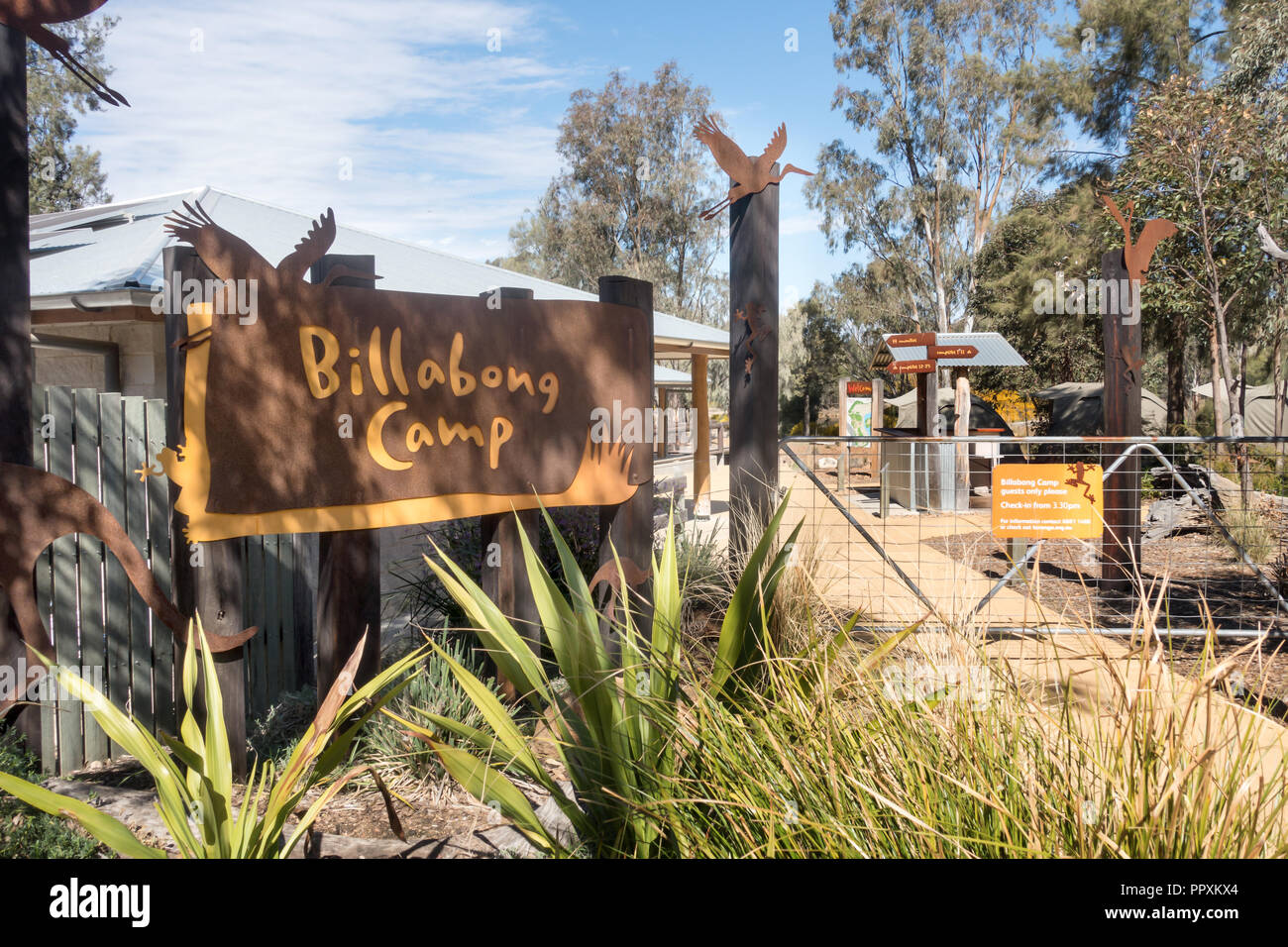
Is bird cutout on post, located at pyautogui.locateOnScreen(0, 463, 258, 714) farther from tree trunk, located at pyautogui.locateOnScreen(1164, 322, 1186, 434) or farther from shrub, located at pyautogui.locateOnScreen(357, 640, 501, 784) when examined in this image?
tree trunk, located at pyautogui.locateOnScreen(1164, 322, 1186, 434)

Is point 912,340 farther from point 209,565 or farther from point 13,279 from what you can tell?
point 13,279

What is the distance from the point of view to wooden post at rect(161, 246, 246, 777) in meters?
2.85

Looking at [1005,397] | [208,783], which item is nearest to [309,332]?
[208,783]

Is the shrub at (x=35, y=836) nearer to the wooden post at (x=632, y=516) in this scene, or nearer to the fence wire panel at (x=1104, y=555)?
the wooden post at (x=632, y=516)

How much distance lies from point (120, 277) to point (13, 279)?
10.2 feet

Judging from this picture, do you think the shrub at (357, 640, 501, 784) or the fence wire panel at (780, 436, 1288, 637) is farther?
the fence wire panel at (780, 436, 1288, 637)

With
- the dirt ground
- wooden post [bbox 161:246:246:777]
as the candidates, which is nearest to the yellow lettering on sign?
wooden post [bbox 161:246:246:777]

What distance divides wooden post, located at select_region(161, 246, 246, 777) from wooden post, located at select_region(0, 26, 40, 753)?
501 millimetres

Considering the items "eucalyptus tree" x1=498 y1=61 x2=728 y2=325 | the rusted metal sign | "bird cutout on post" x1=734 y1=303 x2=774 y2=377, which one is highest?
"eucalyptus tree" x1=498 y1=61 x2=728 y2=325

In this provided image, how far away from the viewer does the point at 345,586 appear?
3.34m

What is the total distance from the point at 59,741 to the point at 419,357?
2.36 meters

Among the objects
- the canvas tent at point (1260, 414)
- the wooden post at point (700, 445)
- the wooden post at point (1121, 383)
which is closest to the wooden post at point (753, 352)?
the wooden post at point (1121, 383)

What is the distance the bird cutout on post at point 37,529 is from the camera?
2752mm

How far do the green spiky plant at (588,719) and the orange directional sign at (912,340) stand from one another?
1213 cm
